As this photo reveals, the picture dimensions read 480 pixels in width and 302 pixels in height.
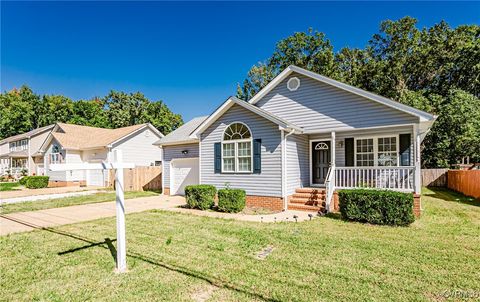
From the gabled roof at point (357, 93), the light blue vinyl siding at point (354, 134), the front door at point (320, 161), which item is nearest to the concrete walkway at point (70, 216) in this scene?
the front door at point (320, 161)

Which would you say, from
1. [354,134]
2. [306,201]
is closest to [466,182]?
[354,134]

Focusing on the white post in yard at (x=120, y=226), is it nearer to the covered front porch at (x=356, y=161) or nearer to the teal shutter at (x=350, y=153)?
the covered front porch at (x=356, y=161)

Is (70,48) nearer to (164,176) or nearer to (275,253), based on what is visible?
(164,176)

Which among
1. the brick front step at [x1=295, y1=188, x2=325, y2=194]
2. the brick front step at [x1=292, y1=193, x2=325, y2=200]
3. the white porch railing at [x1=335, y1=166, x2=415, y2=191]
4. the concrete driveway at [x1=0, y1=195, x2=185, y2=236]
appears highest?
the white porch railing at [x1=335, y1=166, x2=415, y2=191]

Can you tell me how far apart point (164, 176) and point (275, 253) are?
12.2m

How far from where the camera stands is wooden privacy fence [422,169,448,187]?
20.0 meters

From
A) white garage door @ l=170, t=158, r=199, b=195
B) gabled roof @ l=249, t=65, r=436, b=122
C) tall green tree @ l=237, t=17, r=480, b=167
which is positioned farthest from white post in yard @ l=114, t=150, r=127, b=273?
tall green tree @ l=237, t=17, r=480, b=167

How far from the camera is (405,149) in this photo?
33.8 feet

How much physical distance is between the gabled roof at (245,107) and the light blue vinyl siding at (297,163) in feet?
1.99

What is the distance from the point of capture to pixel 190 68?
26438 millimetres

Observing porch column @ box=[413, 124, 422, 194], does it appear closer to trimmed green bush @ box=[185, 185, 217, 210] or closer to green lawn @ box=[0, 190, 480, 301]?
green lawn @ box=[0, 190, 480, 301]

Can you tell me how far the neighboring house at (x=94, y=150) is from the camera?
2180cm

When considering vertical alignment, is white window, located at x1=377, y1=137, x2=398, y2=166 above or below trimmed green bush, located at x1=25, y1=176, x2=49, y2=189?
above

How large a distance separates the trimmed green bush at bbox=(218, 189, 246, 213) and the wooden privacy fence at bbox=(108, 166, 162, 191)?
414 inches
